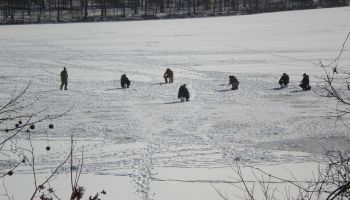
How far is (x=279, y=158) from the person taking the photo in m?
10.4

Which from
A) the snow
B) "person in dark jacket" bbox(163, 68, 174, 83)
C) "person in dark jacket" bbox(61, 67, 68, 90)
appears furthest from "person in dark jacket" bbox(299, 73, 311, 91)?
"person in dark jacket" bbox(61, 67, 68, 90)

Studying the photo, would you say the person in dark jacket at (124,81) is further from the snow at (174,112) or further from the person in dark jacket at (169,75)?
the person in dark jacket at (169,75)

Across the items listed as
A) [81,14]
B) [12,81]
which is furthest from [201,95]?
[81,14]

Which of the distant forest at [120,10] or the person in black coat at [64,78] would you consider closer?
the person in black coat at [64,78]

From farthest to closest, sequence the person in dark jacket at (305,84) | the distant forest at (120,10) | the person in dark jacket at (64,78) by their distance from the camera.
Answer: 1. the distant forest at (120,10)
2. the person in dark jacket at (64,78)
3. the person in dark jacket at (305,84)

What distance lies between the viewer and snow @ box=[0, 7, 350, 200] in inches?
379

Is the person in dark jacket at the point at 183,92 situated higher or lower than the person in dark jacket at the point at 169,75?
lower

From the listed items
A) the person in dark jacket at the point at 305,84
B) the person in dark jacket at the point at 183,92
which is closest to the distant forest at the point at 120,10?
the person in dark jacket at the point at 305,84

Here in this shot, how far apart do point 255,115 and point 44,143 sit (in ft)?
20.9

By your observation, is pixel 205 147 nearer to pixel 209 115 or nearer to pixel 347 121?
pixel 209 115

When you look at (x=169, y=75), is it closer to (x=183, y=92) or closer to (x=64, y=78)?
(x=183, y=92)

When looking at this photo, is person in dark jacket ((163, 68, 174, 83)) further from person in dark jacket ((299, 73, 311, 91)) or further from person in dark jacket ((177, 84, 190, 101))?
person in dark jacket ((299, 73, 311, 91))

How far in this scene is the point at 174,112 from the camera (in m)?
15.4

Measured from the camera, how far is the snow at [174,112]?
31.6 ft
